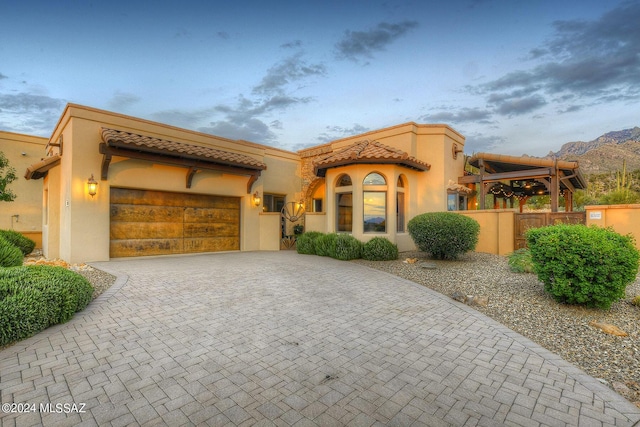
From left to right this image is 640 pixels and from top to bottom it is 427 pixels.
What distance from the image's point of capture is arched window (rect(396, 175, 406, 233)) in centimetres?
1192

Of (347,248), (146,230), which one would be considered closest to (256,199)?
(146,230)

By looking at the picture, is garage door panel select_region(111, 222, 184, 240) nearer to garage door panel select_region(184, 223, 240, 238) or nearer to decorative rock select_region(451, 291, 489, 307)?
garage door panel select_region(184, 223, 240, 238)

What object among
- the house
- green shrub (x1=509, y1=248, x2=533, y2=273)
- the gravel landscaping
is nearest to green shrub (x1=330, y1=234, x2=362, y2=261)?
the house

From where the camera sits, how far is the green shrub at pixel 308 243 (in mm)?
12070

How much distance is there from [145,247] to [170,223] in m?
1.28

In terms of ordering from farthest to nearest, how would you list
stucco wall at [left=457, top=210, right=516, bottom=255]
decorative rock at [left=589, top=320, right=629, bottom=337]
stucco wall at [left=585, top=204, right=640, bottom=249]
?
stucco wall at [left=457, top=210, right=516, bottom=255] < stucco wall at [left=585, top=204, right=640, bottom=249] < decorative rock at [left=589, top=320, right=629, bottom=337]

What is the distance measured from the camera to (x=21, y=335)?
3664 millimetres

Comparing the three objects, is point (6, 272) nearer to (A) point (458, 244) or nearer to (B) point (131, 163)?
(B) point (131, 163)

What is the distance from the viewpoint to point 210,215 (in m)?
12.6

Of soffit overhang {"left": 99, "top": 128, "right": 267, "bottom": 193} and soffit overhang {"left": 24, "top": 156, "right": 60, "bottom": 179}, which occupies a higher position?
soffit overhang {"left": 99, "top": 128, "right": 267, "bottom": 193}

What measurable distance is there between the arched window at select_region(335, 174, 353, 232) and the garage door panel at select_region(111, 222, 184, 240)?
267 inches

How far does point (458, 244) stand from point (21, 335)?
9.93 meters

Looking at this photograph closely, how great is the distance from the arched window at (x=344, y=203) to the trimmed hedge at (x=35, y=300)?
9.01m

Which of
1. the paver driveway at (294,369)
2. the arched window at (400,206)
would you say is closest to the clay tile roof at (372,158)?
the arched window at (400,206)
